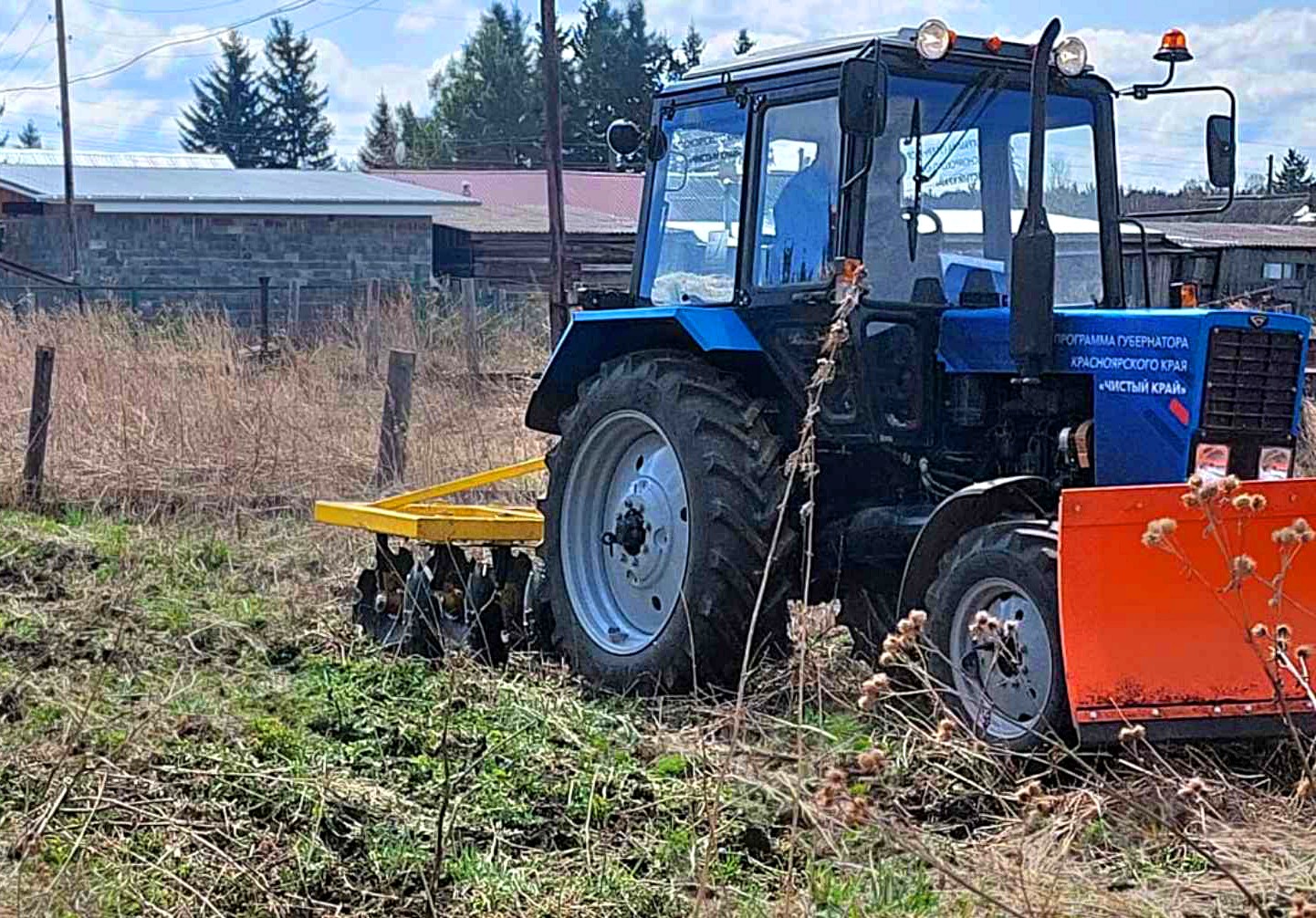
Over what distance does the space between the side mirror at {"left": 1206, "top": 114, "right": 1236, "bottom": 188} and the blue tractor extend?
12mm

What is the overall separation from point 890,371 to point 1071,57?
138 centimetres

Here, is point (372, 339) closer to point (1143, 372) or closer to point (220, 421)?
point (220, 421)

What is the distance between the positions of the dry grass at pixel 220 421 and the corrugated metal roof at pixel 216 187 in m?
12.3

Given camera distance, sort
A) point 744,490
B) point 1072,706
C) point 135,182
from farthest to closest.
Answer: point 135,182 → point 744,490 → point 1072,706

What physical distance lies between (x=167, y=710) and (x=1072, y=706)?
9.77ft

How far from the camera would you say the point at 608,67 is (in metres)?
61.7

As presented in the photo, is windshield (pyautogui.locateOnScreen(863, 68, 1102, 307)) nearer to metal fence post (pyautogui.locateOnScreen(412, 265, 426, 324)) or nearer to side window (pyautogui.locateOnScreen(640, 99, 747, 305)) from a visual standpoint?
side window (pyautogui.locateOnScreen(640, 99, 747, 305))

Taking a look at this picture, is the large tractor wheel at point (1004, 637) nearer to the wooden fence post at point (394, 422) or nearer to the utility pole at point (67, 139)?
the wooden fence post at point (394, 422)

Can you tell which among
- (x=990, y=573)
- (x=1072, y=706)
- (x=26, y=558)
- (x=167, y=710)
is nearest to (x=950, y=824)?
(x=1072, y=706)

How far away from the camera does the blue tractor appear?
214 inches

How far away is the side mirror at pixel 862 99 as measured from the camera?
548 centimetres

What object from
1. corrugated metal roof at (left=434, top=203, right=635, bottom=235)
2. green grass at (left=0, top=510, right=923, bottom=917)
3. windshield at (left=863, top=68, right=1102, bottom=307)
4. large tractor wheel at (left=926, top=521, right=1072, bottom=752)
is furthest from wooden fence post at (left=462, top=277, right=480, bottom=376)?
corrugated metal roof at (left=434, top=203, right=635, bottom=235)

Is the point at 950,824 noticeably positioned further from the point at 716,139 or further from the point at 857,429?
the point at 716,139

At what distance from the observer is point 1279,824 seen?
177 inches
